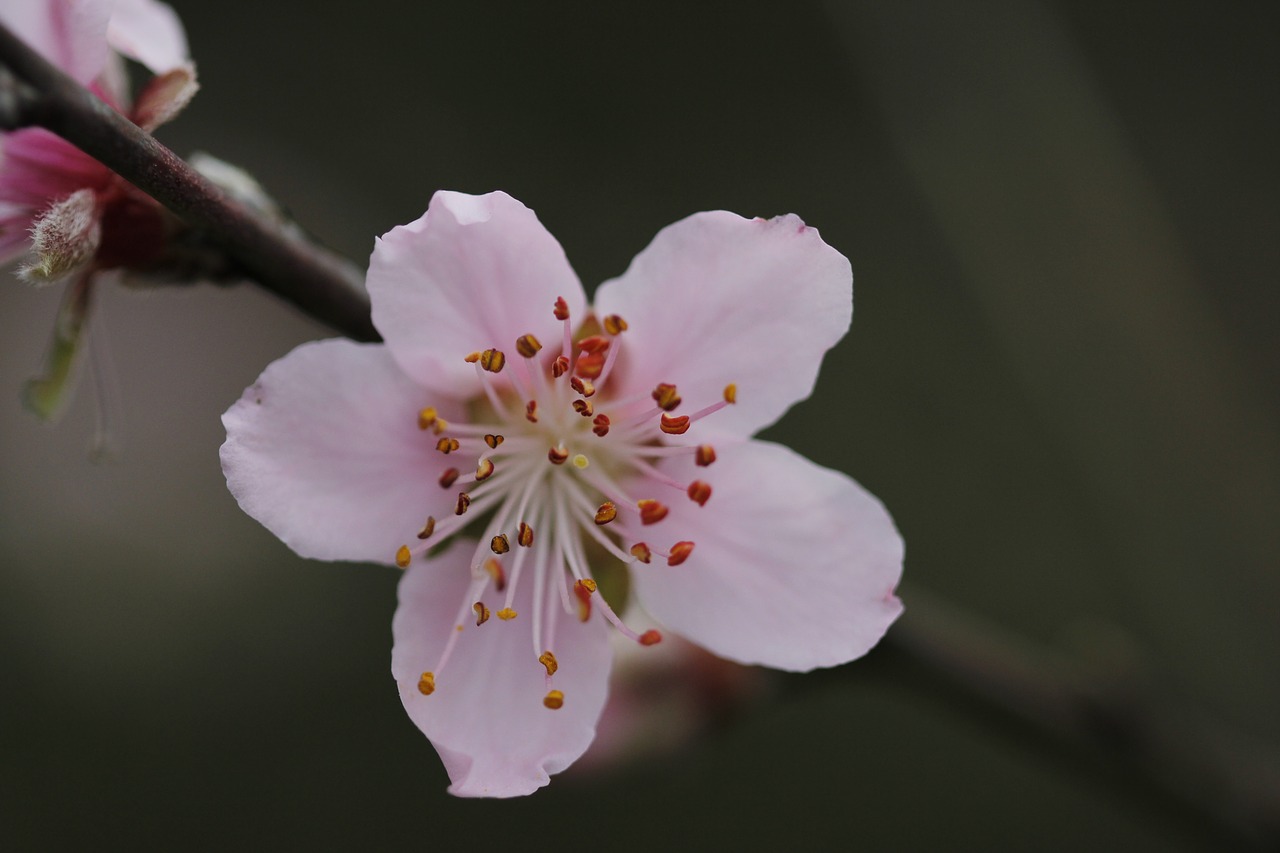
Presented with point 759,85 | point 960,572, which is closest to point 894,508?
point 960,572

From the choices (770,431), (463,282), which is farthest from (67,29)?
(770,431)

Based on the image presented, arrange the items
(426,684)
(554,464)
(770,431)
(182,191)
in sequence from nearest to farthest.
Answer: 1. (182,191)
2. (426,684)
3. (554,464)
4. (770,431)

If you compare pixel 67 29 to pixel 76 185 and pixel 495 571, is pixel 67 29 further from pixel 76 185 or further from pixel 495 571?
pixel 495 571

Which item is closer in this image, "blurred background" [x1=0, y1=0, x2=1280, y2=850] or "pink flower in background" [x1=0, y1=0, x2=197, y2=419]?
"pink flower in background" [x1=0, y1=0, x2=197, y2=419]

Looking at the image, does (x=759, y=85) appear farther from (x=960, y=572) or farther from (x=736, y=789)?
(x=736, y=789)

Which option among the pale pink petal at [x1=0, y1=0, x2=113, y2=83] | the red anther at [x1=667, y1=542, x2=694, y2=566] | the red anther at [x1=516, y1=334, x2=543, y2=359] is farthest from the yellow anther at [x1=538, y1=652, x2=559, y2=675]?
the pale pink petal at [x1=0, y1=0, x2=113, y2=83]

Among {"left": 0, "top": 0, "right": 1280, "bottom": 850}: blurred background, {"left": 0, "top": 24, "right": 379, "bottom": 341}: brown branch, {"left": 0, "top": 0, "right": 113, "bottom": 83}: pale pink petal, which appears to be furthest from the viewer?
{"left": 0, "top": 0, "right": 1280, "bottom": 850}: blurred background

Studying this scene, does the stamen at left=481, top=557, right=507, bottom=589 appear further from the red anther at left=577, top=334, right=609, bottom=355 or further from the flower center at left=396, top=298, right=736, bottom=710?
the red anther at left=577, top=334, right=609, bottom=355
